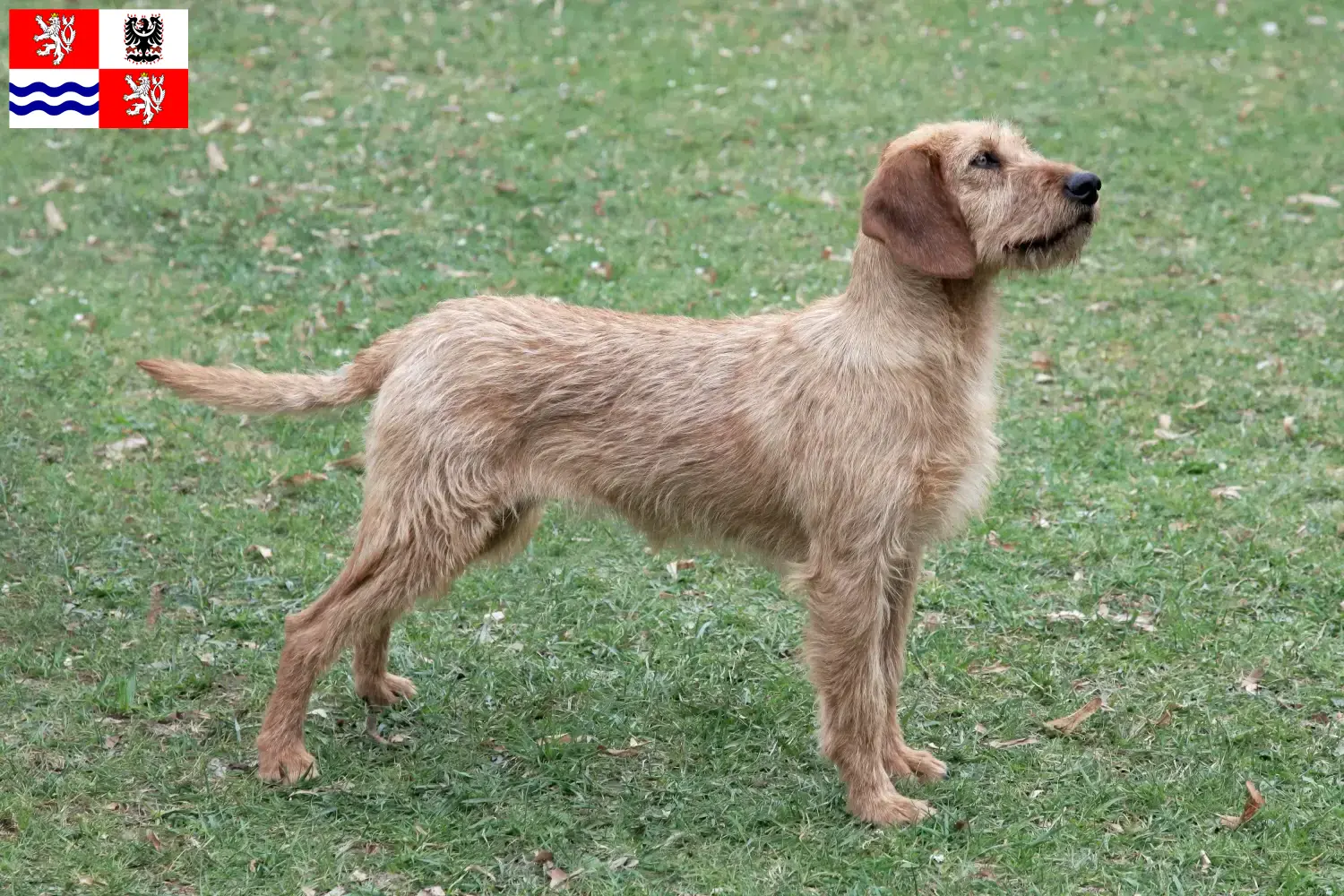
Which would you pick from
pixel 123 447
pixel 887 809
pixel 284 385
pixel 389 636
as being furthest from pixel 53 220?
pixel 887 809

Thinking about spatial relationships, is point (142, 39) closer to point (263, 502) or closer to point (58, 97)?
point (58, 97)

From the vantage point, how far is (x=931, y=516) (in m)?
4.58

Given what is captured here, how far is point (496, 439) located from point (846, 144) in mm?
8525

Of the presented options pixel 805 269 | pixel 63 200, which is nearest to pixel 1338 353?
pixel 805 269

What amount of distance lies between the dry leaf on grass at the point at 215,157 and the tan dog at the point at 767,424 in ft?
23.7

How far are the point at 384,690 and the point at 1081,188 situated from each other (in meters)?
3.21

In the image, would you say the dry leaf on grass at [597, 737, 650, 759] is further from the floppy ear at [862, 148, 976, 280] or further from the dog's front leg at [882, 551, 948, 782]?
the floppy ear at [862, 148, 976, 280]

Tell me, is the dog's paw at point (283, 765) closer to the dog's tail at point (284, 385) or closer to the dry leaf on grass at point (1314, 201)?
the dog's tail at point (284, 385)

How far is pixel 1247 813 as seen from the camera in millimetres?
4578

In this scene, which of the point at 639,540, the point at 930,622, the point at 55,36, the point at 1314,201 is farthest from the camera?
the point at 55,36

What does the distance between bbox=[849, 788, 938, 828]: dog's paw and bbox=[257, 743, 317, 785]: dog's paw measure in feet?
6.36

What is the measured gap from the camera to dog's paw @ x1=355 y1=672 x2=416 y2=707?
535 cm

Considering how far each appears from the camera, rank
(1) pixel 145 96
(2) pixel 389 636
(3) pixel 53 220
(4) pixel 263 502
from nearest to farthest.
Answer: (2) pixel 389 636
(4) pixel 263 502
(3) pixel 53 220
(1) pixel 145 96

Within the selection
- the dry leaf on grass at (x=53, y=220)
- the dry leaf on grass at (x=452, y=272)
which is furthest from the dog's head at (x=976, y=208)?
the dry leaf on grass at (x=53, y=220)
